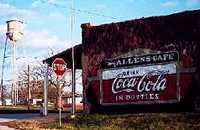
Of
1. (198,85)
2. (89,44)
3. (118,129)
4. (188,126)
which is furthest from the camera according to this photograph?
(89,44)

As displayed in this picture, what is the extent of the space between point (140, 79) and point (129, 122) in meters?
3.10

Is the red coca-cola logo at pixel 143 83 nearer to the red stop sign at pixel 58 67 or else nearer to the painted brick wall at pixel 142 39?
the painted brick wall at pixel 142 39

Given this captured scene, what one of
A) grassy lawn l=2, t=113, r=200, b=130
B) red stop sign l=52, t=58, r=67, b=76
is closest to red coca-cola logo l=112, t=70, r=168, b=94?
grassy lawn l=2, t=113, r=200, b=130

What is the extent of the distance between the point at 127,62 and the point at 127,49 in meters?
0.70

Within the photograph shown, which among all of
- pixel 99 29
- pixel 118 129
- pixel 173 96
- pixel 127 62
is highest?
pixel 99 29

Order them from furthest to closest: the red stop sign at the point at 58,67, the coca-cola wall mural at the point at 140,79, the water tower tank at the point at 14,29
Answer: the water tower tank at the point at 14,29 < the coca-cola wall mural at the point at 140,79 < the red stop sign at the point at 58,67

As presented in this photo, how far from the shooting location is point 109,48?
2545cm

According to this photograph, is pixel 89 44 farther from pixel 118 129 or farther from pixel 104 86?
pixel 118 129

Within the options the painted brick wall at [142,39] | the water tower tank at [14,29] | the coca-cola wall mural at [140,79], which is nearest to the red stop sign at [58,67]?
the coca-cola wall mural at [140,79]

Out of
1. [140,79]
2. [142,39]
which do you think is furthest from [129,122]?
[142,39]

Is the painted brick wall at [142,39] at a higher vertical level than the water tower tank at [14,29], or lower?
lower

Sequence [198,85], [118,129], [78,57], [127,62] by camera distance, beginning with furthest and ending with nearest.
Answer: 1. [78,57]
2. [127,62]
3. [198,85]
4. [118,129]

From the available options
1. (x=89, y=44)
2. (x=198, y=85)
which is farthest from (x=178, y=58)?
(x=89, y=44)

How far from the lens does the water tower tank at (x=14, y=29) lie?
6287cm
